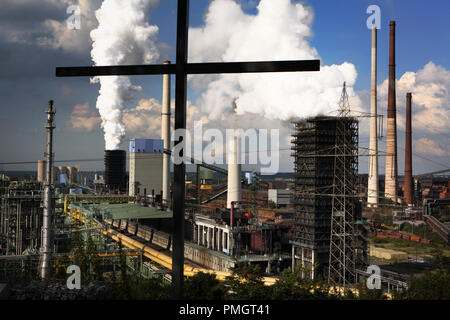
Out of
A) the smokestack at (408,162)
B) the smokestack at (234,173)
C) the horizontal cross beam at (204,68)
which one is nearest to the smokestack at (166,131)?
the smokestack at (234,173)

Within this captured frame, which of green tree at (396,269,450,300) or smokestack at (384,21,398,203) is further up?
smokestack at (384,21,398,203)

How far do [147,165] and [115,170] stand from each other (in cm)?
733

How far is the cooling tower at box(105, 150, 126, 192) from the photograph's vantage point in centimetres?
6656

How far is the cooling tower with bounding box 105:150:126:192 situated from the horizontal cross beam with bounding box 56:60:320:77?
207 ft

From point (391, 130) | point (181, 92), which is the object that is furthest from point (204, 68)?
point (391, 130)

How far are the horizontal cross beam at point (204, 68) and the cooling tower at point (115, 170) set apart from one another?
6300cm

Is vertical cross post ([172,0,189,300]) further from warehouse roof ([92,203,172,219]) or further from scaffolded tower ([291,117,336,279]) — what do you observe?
warehouse roof ([92,203,172,219])

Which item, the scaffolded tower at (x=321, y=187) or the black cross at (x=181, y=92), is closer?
the black cross at (x=181, y=92)

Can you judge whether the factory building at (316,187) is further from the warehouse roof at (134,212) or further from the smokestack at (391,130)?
the smokestack at (391,130)

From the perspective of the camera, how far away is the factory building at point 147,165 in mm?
65938

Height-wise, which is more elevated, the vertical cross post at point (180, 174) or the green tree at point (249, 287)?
the vertical cross post at point (180, 174)

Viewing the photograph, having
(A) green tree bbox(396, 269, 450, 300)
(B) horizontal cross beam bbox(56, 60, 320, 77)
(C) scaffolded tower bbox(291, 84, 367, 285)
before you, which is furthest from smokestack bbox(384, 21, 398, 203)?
(B) horizontal cross beam bbox(56, 60, 320, 77)

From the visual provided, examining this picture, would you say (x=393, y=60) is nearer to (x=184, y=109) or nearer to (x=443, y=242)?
(x=443, y=242)
